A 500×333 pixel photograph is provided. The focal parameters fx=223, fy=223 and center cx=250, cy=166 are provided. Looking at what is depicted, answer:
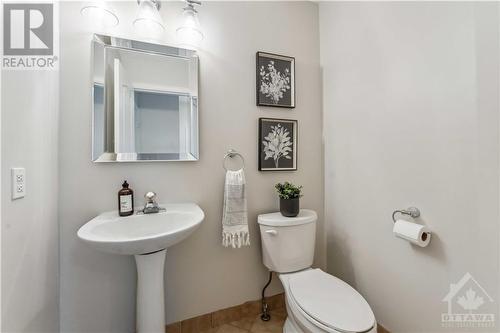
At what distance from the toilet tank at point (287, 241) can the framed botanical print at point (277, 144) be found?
379 mm

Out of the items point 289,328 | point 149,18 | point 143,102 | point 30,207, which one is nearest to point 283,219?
point 289,328

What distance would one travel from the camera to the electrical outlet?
31.6 inches

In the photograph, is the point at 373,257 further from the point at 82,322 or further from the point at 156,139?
the point at 82,322

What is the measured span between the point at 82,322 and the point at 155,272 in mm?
531

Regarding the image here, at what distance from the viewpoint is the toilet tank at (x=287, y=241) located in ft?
4.53

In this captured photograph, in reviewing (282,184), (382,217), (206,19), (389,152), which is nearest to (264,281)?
(282,184)

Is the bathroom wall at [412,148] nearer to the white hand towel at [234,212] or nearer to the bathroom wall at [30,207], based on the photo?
the white hand towel at [234,212]

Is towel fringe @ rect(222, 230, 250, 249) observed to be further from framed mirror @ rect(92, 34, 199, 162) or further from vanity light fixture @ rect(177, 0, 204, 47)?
vanity light fixture @ rect(177, 0, 204, 47)

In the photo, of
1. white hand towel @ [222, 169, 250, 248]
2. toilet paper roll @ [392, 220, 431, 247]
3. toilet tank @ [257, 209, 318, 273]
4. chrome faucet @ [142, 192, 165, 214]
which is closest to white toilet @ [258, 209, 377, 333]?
toilet tank @ [257, 209, 318, 273]

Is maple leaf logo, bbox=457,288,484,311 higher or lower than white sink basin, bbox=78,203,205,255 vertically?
lower

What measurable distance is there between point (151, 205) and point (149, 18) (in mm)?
1033

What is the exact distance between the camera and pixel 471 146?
3.04 ft

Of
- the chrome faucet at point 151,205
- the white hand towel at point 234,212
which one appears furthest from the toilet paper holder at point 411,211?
the chrome faucet at point 151,205

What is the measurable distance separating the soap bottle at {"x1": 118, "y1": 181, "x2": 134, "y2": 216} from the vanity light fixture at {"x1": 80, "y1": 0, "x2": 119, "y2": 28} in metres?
0.92
